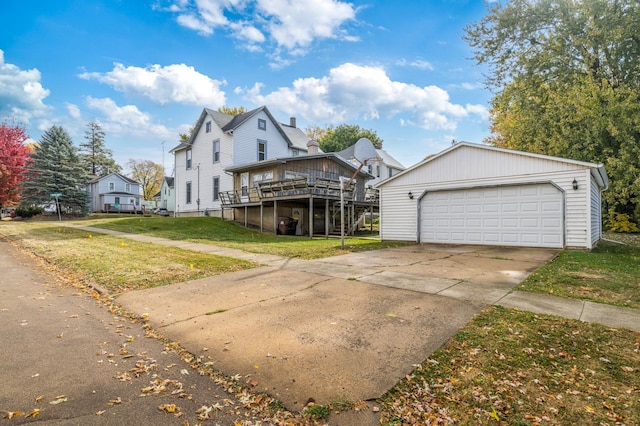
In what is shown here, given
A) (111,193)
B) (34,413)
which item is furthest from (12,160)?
(34,413)

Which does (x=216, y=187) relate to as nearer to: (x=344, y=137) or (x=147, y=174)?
(x=344, y=137)

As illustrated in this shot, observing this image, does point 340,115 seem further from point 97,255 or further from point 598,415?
point 598,415

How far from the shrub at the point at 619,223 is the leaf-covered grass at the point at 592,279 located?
12.9 m

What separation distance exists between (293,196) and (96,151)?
50.9 meters

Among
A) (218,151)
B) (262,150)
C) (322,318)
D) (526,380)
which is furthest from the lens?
(262,150)

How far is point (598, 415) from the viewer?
2.27 m

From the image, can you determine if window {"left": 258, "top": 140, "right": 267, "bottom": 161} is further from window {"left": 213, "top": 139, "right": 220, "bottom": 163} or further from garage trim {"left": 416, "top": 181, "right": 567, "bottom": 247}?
garage trim {"left": 416, "top": 181, "right": 567, "bottom": 247}

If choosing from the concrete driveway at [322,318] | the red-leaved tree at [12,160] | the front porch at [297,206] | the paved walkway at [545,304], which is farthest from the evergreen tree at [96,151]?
the paved walkway at [545,304]

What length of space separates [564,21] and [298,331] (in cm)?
2191

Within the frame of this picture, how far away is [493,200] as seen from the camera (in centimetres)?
1265

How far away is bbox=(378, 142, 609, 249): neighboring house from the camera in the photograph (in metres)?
11.1

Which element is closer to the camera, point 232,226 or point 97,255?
point 97,255

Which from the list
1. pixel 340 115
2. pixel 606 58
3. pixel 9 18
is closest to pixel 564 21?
pixel 606 58

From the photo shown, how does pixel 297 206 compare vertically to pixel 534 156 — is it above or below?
below
